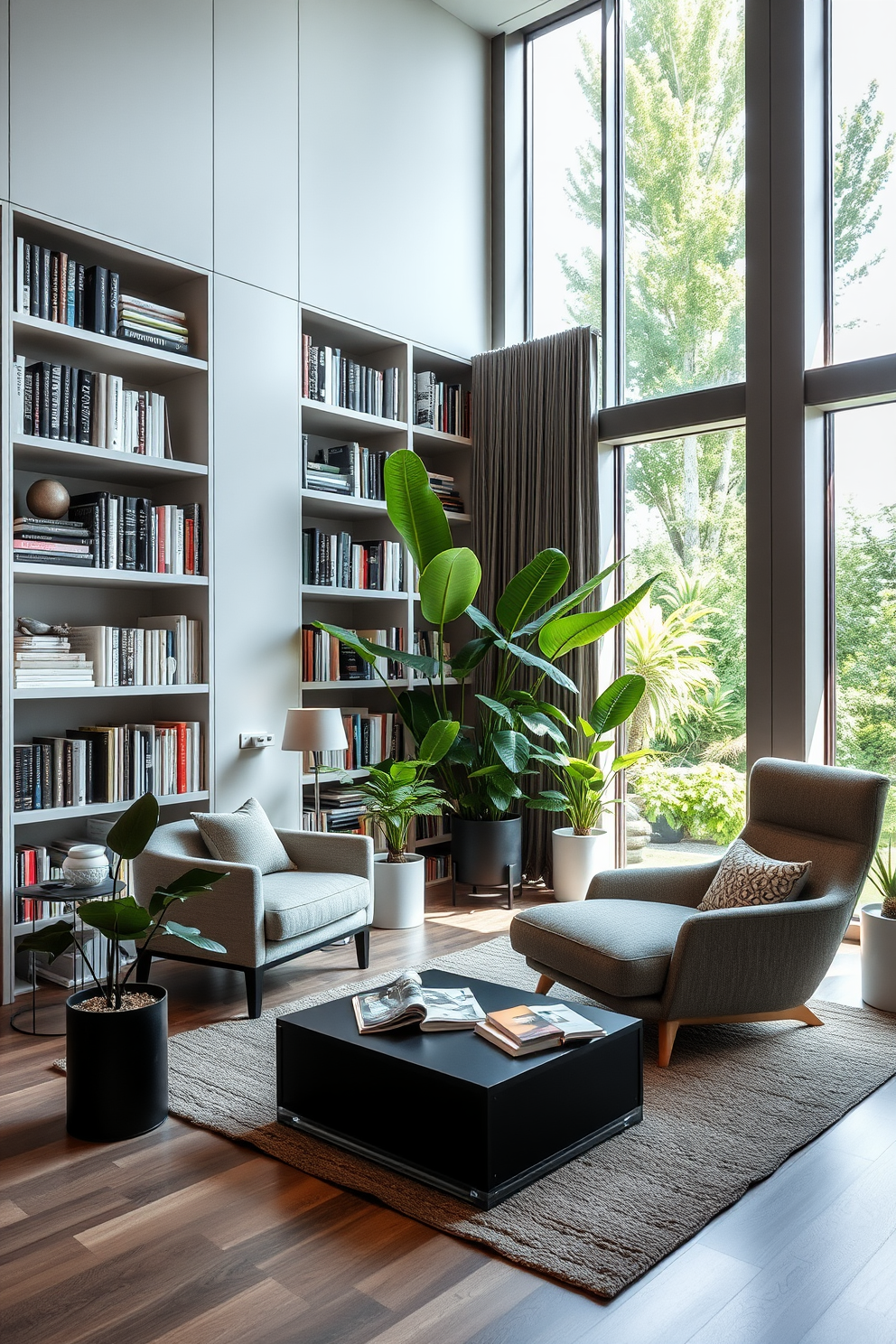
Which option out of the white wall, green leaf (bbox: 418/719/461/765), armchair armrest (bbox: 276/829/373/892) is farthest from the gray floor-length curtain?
armchair armrest (bbox: 276/829/373/892)

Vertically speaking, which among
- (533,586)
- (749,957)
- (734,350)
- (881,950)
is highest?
(734,350)

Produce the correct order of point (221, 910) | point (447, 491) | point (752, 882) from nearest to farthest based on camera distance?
1. point (752, 882)
2. point (221, 910)
3. point (447, 491)

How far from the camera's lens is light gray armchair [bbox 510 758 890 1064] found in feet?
10.5

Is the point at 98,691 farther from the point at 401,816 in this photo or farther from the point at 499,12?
the point at 499,12

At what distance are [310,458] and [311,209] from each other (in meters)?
1.21

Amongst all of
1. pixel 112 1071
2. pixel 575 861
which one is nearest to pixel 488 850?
pixel 575 861

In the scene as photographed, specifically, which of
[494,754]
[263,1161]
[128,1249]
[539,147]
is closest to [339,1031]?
[263,1161]

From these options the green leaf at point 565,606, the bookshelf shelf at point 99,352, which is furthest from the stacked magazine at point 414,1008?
the bookshelf shelf at point 99,352

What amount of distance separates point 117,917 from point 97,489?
2.58 meters

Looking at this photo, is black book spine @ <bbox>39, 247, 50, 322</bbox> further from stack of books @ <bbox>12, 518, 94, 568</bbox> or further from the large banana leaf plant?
the large banana leaf plant

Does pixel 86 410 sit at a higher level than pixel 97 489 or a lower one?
higher

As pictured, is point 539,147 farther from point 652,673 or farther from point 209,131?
point 652,673

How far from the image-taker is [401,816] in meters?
4.88

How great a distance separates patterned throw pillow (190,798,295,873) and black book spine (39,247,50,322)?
2.03 m
